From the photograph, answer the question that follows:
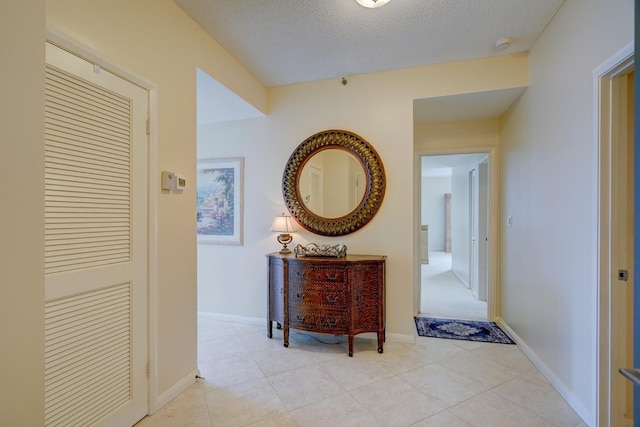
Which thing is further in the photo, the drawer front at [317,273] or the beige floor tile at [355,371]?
the drawer front at [317,273]

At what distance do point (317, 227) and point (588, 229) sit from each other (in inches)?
82.1

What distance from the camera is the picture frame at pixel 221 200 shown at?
3.35 meters

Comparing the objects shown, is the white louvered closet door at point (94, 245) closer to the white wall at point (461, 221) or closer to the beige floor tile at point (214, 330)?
the beige floor tile at point (214, 330)

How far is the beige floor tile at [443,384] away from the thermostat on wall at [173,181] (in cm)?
214

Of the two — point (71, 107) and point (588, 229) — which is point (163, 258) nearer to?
point (71, 107)

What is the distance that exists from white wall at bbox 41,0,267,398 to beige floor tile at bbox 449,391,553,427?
187 cm

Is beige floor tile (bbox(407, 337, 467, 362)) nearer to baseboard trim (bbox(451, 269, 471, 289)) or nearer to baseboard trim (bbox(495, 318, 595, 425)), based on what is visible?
baseboard trim (bbox(495, 318, 595, 425))

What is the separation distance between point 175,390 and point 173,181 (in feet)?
4.62

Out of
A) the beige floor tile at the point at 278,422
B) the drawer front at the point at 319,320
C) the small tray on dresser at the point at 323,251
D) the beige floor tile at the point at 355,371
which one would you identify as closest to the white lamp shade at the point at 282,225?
the small tray on dresser at the point at 323,251

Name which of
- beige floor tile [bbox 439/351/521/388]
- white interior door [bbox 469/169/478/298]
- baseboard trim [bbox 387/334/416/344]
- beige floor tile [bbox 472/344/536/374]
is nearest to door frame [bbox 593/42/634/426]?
beige floor tile [bbox 439/351/521/388]

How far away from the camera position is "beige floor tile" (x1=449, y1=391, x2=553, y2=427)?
5.59 ft

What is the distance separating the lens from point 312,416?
1771 mm

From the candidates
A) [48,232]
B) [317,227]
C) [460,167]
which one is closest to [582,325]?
[317,227]

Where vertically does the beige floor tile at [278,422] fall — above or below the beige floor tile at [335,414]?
above
